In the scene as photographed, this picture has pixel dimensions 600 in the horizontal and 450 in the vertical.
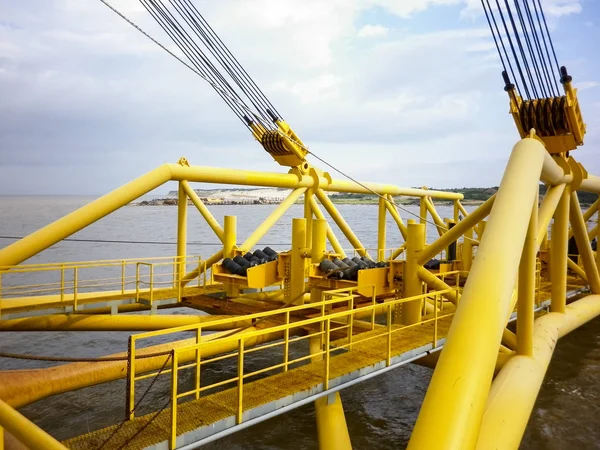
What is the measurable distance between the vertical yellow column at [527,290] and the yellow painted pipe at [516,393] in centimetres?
27

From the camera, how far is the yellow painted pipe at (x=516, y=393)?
673 cm

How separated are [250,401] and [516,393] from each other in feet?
14.5

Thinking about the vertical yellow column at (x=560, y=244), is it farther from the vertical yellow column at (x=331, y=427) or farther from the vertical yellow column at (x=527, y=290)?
the vertical yellow column at (x=331, y=427)

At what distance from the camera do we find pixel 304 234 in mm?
12383

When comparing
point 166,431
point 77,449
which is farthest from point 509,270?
point 77,449

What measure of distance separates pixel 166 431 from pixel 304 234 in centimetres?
735

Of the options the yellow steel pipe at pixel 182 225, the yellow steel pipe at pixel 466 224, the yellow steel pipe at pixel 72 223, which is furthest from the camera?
the yellow steel pipe at pixel 182 225

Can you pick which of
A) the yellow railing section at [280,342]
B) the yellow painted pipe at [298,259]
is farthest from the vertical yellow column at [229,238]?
the yellow railing section at [280,342]

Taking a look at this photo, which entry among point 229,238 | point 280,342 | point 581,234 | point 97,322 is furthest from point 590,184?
point 97,322

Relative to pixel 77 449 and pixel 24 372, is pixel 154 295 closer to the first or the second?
pixel 24 372

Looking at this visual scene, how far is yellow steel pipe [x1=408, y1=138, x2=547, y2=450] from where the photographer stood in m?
3.99

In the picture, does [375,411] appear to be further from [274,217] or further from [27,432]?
[27,432]

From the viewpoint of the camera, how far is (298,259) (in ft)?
40.4

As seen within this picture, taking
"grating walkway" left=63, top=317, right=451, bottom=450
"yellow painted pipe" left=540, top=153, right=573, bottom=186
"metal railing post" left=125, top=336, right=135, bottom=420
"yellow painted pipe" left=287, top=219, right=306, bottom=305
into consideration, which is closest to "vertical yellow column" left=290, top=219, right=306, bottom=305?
"yellow painted pipe" left=287, top=219, right=306, bottom=305
